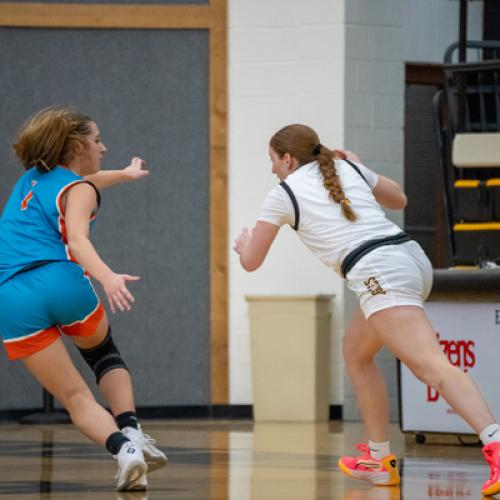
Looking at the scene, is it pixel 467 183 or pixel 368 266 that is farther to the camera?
pixel 467 183

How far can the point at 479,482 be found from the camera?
5.63 metres

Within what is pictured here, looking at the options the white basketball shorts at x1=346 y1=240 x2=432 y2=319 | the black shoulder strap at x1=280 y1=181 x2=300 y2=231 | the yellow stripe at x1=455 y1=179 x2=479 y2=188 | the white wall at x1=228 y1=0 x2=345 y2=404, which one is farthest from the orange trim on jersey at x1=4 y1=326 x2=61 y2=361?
the white wall at x1=228 y1=0 x2=345 y2=404

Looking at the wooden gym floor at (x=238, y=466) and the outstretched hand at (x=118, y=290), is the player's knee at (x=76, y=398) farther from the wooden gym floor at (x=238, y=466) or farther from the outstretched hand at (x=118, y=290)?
the outstretched hand at (x=118, y=290)

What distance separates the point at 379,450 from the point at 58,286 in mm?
1521

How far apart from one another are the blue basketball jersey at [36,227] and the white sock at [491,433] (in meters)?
1.67

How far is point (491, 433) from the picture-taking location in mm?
4922

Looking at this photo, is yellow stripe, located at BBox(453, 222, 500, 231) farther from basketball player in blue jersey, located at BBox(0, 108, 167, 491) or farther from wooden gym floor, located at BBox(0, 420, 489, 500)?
basketball player in blue jersey, located at BBox(0, 108, 167, 491)

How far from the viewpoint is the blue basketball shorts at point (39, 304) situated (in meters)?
5.02

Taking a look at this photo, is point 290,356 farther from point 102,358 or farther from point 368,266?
point 368,266

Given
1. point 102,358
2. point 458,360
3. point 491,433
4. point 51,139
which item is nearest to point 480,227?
point 458,360

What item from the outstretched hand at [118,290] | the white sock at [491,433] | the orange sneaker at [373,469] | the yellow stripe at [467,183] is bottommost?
the orange sneaker at [373,469]

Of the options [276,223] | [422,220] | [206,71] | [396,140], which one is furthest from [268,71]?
[276,223]

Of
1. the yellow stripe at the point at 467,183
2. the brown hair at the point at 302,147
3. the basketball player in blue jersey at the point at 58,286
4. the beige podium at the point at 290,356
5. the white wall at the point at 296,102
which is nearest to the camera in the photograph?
the basketball player in blue jersey at the point at 58,286

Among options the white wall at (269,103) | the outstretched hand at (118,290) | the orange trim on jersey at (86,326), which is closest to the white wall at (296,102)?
the white wall at (269,103)
